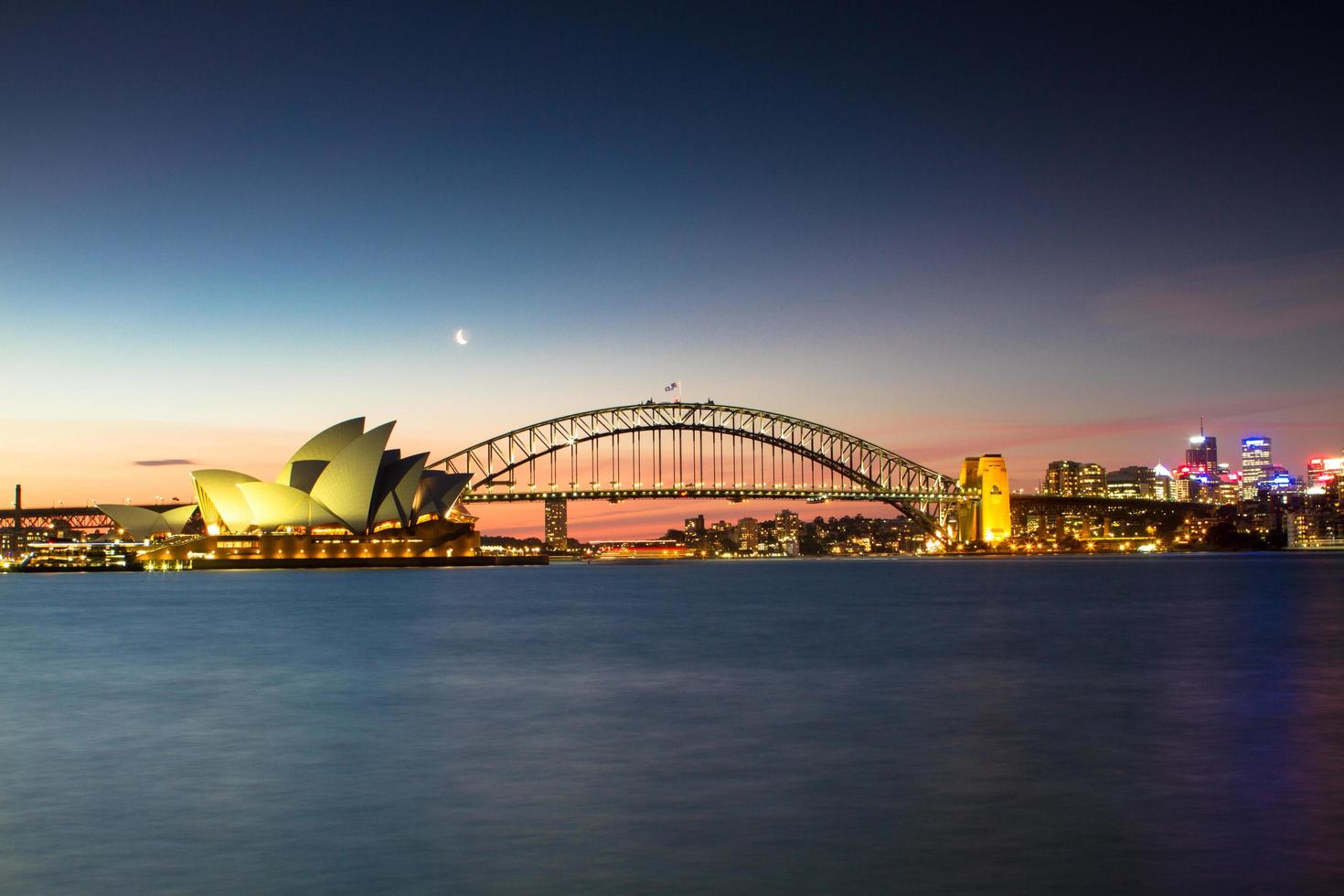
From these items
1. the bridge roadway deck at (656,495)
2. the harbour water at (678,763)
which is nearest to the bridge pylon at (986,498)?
the bridge roadway deck at (656,495)

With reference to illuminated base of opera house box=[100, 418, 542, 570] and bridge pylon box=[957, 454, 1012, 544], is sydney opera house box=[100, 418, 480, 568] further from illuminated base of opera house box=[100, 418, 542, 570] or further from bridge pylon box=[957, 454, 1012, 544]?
bridge pylon box=[957, 454, 1012, 544]

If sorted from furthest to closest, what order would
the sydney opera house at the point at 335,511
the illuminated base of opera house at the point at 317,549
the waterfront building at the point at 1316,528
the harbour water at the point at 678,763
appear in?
the waterfront building at the point at 1316,528, the illuminated base of opera house at the point at 317,549, the sydney opera house at the point at 335,511, the harbour water at the point at 678,763

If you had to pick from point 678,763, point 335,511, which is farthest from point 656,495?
point 678,763

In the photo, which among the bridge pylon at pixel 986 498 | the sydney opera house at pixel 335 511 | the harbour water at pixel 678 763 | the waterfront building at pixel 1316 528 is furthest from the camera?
the waterfront building at pixel 1316 528

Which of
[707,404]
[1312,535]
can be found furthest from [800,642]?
[1312,535]

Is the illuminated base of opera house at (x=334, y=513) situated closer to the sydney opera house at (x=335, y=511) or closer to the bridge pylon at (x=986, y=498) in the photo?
the sydney opera house at (x=335, y=511)

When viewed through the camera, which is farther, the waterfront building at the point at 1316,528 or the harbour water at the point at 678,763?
the waterfront building at the point at 1316,528

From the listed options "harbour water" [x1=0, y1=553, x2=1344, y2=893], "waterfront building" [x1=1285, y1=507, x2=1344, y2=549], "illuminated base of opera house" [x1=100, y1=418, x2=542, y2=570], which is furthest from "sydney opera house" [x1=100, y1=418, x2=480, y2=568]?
"waterfront building" [x1=1285, y1=507, x2=1344, y2=549]
